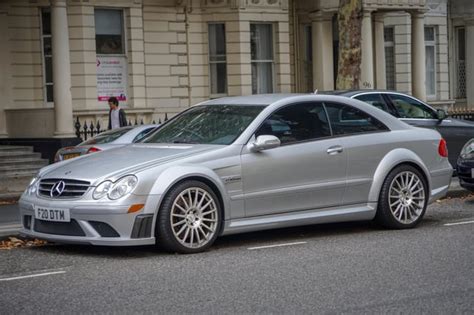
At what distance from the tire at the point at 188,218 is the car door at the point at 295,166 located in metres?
0.47

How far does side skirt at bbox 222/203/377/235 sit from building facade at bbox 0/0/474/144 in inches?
488

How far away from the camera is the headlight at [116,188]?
9.54m

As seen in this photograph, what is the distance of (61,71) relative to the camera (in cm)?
2242

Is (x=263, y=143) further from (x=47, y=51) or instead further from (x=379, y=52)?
(x=379, y=52)

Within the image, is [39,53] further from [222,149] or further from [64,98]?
[222,149]

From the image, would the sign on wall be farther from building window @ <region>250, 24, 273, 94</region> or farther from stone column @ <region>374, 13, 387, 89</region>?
stone column @ <region>374, 13, 387, 89</region>

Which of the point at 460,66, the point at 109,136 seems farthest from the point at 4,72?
the point at 460,66

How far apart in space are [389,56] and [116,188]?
23.0 meters

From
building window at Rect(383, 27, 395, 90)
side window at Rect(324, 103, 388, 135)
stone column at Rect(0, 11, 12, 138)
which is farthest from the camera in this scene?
building window at Rect(383, 27, 395, 90)

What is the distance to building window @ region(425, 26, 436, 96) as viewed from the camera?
33000 mm

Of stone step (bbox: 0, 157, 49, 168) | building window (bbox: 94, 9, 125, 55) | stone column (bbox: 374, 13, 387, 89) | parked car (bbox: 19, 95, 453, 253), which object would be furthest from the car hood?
stone column (bbox: 374, 13, 387, 89)

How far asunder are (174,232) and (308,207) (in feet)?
5.83

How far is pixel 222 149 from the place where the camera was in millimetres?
10266

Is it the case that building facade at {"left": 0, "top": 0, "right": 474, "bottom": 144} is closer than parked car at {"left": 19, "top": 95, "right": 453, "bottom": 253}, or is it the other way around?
parked car at {"left": 19, "top": 95, "right": 453, "bottom": 253}
